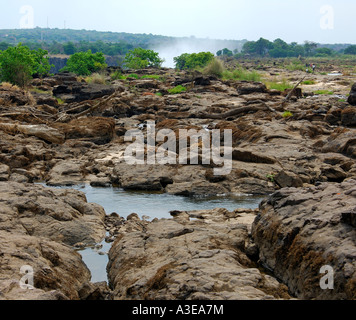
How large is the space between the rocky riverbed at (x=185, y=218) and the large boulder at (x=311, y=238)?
0.02 metres

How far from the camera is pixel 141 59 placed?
5762cm

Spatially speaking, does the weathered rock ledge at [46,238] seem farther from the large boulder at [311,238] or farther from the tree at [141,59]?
the tree at [141,59]

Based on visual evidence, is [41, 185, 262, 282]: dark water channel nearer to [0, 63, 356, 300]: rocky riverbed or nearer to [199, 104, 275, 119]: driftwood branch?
[0, 63, 356, 300]: rocky riverbed

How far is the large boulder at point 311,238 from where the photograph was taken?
505 centimetres

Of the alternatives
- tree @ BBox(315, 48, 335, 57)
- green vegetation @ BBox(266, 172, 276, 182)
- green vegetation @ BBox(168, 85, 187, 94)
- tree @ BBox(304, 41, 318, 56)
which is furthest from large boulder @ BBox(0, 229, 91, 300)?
tree @ BBox(304, 41, 318, 56)

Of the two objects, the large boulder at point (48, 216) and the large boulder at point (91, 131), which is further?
the large boulder at point (91, 131)

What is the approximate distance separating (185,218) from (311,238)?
3719 mm

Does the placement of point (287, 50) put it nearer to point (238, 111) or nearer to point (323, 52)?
point (323, 52)

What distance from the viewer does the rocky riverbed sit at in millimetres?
5227

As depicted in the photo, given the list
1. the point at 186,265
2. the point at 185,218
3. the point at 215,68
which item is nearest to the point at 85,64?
the point at 215,68

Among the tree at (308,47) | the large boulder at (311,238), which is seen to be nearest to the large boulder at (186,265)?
the large boulder at (311,238)
